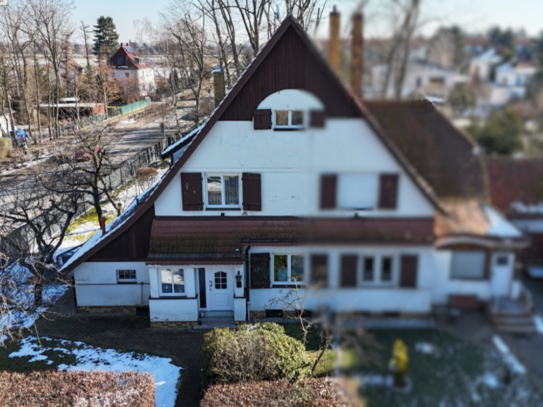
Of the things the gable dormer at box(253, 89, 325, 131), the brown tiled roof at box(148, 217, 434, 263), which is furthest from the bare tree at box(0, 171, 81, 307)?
the gable dormer at box(253, 89, 325, 131)

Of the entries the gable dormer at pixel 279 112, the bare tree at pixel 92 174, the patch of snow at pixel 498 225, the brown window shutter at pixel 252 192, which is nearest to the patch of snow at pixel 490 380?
the patch of snow at pixel 498 225

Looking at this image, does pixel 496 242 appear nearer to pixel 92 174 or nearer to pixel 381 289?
pixel 381 289

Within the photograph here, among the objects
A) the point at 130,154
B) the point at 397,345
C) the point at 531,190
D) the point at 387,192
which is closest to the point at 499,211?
the point at 531,190

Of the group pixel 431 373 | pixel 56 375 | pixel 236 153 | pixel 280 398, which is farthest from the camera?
pixel 236 153

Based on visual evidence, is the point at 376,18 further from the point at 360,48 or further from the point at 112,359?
the point at 112,359

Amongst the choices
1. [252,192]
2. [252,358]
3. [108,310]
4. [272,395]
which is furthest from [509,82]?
[108,310]

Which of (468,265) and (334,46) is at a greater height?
(334,46)
